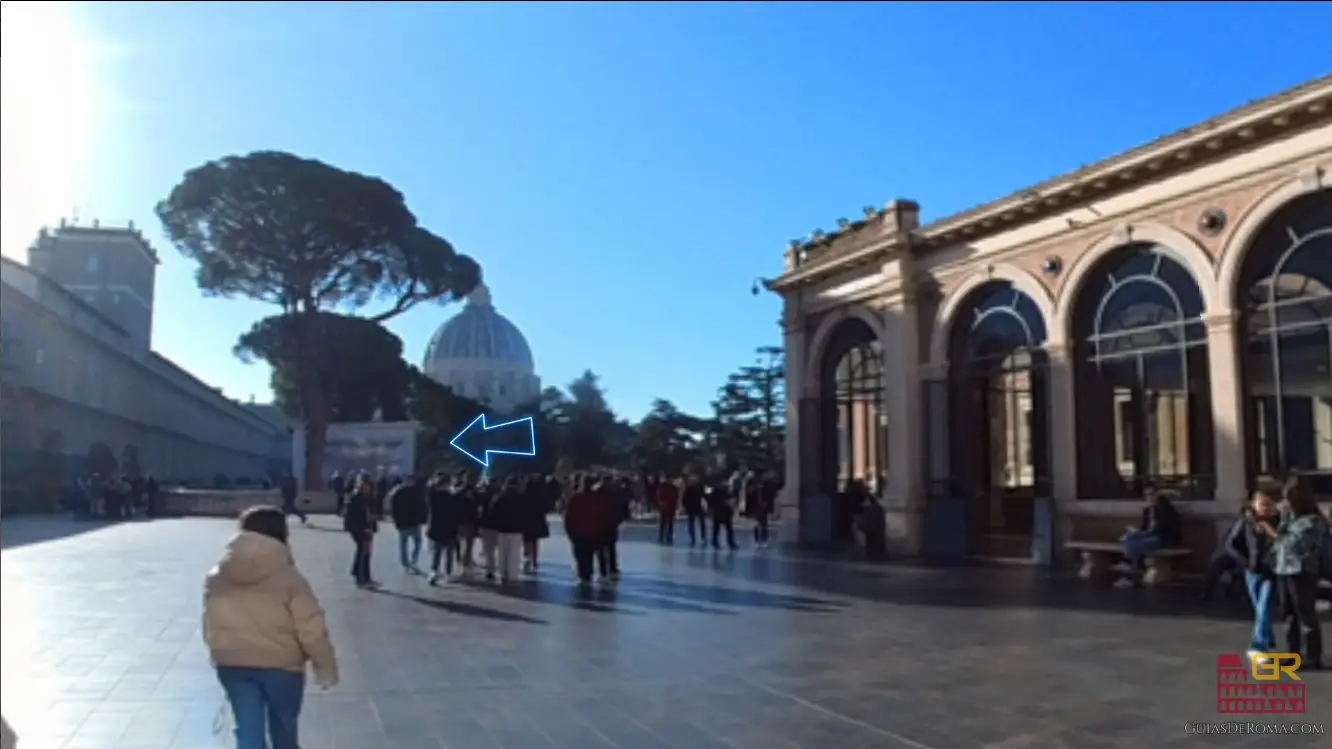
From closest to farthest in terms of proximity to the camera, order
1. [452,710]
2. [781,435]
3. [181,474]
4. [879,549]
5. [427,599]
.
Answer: [452,710], [427,599], [879,549], [781,435], [181,474]

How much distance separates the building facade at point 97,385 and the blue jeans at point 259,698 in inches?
865

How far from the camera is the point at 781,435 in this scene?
4312 cm

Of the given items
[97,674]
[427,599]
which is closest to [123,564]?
[427,599]

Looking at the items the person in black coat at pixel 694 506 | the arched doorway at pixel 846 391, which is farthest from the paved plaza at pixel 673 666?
the arched doorway at pixel 846 391

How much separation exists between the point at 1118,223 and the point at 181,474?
62.2 metres

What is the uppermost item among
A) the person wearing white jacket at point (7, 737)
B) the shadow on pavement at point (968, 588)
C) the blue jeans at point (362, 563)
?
the blue jeans at point (362, 563)

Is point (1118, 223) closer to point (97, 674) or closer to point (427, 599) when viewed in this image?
point (427, 599)

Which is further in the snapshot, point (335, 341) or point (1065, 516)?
point (335, 341)

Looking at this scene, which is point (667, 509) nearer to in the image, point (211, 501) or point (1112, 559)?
point (1112, 559)

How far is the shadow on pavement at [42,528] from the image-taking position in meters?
23.0

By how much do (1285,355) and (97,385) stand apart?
160ft

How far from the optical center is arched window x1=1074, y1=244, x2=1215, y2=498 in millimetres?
16031

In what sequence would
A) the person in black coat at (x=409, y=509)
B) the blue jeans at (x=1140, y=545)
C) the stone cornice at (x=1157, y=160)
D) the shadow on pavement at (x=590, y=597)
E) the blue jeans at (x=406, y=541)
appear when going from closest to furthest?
the shadow on pavement at (x=590, y=597) → the stone cornice at (x=1157, y=160) → the blue jeans at (x=1140, y=545) → the person in black coat at (x=409, y=509) → the blue jeans at (x=406, y=541)

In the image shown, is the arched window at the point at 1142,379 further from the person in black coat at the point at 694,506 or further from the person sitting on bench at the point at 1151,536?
the person in black coat at the point at 694,506
